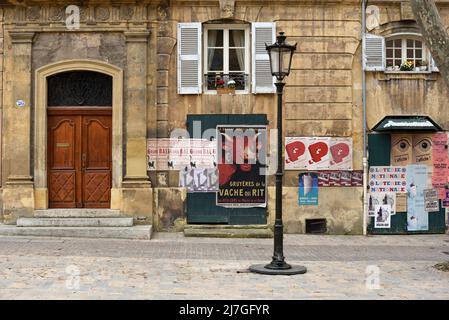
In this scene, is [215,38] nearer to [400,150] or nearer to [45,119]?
[45,119]

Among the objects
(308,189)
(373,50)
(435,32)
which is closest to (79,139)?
(308,189)

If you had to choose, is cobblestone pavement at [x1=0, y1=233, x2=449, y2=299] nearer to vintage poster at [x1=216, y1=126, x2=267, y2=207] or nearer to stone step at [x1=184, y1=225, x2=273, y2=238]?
stone step at [x1=184, y1=225, x2=273, y2=238]

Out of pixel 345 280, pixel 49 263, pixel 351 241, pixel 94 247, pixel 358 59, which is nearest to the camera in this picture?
pixel 345 280

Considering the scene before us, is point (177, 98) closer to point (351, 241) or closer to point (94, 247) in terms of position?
point (94, 247)

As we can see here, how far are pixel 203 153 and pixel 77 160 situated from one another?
9.95 feet

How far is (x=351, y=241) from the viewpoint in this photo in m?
14.7

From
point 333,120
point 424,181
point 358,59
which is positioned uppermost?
point 358,59

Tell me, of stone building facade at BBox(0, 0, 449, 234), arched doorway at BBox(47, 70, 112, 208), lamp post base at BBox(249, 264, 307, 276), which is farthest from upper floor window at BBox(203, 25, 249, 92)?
lamp post base at BBox(249, 264, 307, 276)

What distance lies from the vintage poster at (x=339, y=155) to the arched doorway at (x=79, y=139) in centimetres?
538

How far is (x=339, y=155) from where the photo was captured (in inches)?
613

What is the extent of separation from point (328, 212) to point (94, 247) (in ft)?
18.9

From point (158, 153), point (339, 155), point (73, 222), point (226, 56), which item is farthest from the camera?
point (226, 56)

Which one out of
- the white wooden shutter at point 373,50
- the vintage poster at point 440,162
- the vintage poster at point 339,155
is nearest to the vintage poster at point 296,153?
the vintage poster at point 339,155

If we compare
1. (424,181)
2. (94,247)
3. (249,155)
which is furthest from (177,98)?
(424,181)
